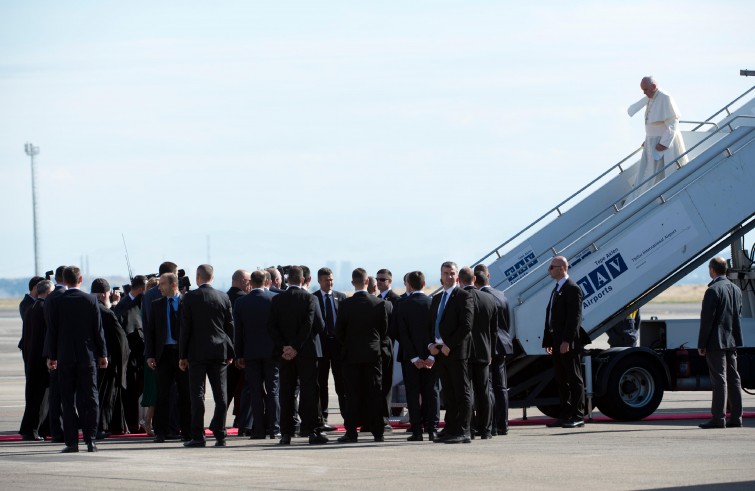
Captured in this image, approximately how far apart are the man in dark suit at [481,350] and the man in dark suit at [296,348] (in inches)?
63.0

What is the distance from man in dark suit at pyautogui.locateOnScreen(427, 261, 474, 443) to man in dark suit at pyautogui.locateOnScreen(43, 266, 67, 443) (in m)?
3.80

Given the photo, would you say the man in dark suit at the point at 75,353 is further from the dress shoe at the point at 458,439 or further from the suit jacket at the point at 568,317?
the suit jacket at the point at 568,317

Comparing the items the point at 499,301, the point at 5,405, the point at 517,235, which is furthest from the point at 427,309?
the point at 5,405

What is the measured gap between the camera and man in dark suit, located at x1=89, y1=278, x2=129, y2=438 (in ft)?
49.7

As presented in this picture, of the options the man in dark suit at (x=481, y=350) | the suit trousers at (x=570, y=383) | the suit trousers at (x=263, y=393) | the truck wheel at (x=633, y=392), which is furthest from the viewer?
the truck wheel at (x=633, y=392)

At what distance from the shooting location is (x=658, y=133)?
17.5 metres

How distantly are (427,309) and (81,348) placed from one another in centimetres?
352

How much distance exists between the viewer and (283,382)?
14.4 meters

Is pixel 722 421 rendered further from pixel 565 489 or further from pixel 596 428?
pixel 565 489

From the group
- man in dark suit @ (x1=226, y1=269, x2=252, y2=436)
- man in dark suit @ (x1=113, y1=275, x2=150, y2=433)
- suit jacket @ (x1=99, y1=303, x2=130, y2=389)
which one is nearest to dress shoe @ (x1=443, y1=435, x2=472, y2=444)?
man in dark suit @ (x1=226, y1=269, x2=252, y2=436)

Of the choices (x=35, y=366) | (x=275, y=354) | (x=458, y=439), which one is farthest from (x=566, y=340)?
(x=35, y=366)

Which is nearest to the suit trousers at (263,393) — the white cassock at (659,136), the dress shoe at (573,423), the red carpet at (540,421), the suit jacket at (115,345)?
the red carpet at (540,421)

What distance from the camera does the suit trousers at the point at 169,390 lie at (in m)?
14.7

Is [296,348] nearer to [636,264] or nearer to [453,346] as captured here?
[453,346]
